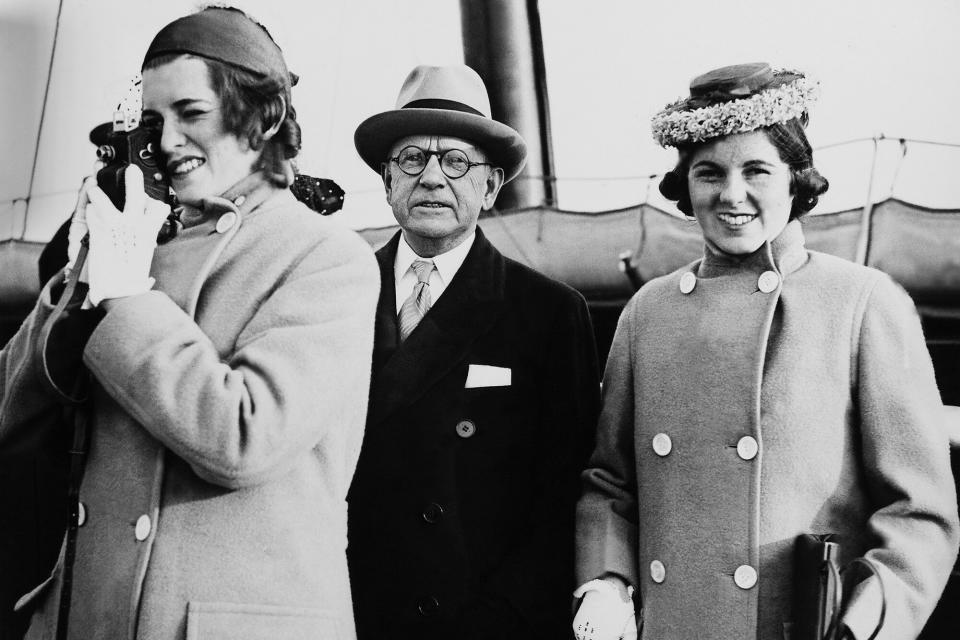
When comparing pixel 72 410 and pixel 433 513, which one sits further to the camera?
pixel 433 513

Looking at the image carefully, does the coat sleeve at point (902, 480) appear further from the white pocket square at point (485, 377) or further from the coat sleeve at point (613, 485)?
the white pocket square at point (485, 377)

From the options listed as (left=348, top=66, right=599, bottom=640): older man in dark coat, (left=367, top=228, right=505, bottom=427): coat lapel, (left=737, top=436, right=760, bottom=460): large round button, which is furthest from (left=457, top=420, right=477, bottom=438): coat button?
(left=737, top=436, right=760, bottom=460): large round button

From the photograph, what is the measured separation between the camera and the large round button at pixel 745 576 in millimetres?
1790

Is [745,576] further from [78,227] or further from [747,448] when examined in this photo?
[78,227]

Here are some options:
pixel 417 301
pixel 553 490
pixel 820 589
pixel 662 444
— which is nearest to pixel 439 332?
pixel 417 301

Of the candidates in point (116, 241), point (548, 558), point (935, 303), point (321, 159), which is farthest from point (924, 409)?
point (321, 159)

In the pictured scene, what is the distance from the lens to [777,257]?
1.96 m

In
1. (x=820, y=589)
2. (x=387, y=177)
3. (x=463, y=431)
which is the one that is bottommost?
(x=820, y=589)

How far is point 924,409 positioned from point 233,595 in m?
1.26

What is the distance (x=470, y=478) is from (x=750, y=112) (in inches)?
38.3

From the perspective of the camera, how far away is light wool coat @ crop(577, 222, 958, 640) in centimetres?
175

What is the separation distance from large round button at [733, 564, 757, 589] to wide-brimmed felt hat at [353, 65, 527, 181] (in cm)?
117

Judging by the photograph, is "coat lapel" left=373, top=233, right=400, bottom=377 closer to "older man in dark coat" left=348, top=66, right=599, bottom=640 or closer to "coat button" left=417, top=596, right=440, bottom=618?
"older man in dark coat" left=348, top=66, right=599, bottom=640

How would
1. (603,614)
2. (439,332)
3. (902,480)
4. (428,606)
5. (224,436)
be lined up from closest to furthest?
(224,436)
(902,480)
(603,614)
(428,606)
(439,332)
